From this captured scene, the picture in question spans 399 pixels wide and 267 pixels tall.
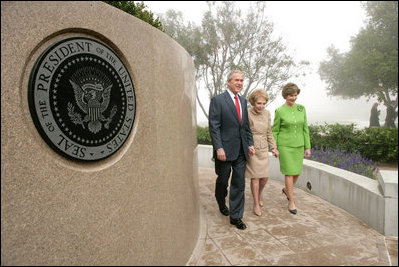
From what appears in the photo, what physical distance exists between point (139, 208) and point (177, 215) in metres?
0.53

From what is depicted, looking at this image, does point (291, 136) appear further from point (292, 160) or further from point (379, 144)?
point (379, 144)

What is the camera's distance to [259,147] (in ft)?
13.0

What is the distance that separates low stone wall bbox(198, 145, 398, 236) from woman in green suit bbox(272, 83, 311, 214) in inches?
27.4

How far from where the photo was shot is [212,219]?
149 inches

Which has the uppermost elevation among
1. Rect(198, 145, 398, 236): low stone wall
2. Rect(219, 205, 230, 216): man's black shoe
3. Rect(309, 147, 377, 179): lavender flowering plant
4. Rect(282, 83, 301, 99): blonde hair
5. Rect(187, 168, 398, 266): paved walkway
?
Rect(282, 83, 301, 99): blonde hair

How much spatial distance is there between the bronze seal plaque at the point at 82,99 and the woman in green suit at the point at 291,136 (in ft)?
9.21

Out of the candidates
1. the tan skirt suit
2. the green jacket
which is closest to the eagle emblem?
the tan skirt suit

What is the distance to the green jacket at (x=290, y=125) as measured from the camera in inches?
160

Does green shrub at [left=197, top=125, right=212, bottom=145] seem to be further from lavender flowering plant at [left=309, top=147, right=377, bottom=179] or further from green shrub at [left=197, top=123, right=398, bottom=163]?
lavender flowering plant at [left=309, top=147, right=377, bottom=179]

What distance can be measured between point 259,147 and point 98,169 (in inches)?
107

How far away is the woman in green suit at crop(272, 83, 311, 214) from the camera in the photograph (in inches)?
159

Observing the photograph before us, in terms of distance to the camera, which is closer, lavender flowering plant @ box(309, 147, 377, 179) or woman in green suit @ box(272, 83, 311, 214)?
woman in green suit @ box(272, 83, 311, 214)

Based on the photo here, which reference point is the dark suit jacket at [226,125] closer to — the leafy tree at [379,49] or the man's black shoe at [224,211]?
the man's black shoe at [224,211]

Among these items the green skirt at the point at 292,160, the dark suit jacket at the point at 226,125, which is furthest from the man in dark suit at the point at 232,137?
the green skirt at the point at 292,160
